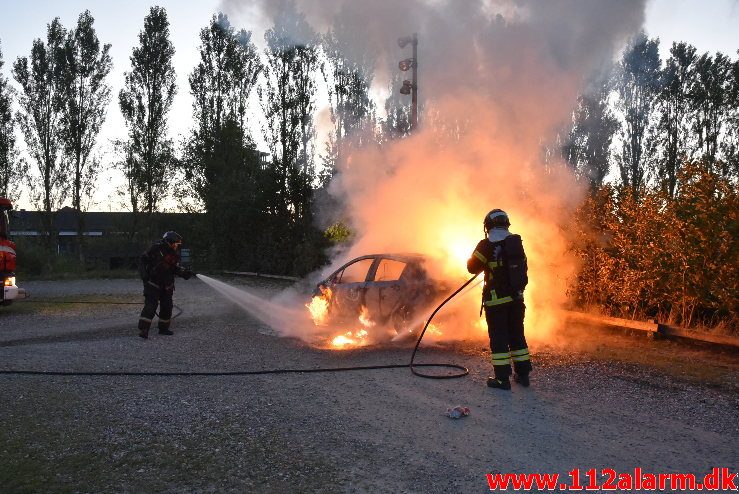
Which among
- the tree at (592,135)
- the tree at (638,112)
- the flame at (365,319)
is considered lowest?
the flame at (365,319)

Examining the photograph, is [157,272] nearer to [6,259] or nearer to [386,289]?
[386,289]

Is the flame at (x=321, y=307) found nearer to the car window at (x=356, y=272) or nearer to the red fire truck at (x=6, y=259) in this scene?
the car window at (x=356, y=272)

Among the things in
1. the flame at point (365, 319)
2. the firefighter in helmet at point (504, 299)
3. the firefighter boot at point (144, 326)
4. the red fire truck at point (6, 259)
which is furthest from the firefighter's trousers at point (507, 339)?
the red fire truck at point (6, 259)

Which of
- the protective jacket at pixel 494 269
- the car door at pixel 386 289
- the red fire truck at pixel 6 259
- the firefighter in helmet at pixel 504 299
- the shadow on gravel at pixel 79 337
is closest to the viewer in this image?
the firefighter in helmet at pixel 504 299

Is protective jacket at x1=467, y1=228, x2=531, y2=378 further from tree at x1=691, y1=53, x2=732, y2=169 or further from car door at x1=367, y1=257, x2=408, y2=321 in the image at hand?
tree at x1=691, y1=53, x2=732, y2=169

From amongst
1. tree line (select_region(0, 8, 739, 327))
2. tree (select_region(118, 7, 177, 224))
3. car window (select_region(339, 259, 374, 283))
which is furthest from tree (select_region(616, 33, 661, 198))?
tree (select_region(118, 7, 177, 224))

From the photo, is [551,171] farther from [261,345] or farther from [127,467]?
[127,467]

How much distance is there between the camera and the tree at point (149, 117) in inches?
1214

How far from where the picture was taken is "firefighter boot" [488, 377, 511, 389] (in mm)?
5781

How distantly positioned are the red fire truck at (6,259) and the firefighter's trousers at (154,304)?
17.2 feet

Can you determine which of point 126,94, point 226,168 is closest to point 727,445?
point 226,168

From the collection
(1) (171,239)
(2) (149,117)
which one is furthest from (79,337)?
(2) (149,117)

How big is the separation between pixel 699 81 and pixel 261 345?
92.3 feet

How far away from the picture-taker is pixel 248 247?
2800cm
